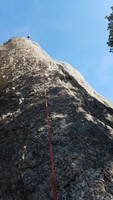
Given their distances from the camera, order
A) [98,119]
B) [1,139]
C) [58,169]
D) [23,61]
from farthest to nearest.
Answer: [23,61], [98,119], [1,139], [58,169]

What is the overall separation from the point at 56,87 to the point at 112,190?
8213 mm

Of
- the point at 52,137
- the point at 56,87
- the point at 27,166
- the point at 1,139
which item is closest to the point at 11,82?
the point at 56,87

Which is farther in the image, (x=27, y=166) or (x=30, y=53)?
(x=30, y=53)

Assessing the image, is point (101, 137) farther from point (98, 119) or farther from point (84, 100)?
point (84, 100)

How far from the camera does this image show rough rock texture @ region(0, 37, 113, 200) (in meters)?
10.4

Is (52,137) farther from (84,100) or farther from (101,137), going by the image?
(84,100)

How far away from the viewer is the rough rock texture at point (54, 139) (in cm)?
1042

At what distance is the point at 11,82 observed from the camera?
61.1 ft

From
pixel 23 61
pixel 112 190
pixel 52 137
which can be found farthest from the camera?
pixel 23 61

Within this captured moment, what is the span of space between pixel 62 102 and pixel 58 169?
200 inches

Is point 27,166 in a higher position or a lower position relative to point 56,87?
lower

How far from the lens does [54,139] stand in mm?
12539

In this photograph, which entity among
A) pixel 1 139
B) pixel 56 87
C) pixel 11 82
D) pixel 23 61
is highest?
pixel 23 61

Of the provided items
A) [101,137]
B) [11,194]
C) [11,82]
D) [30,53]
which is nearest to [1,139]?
[11,194]
